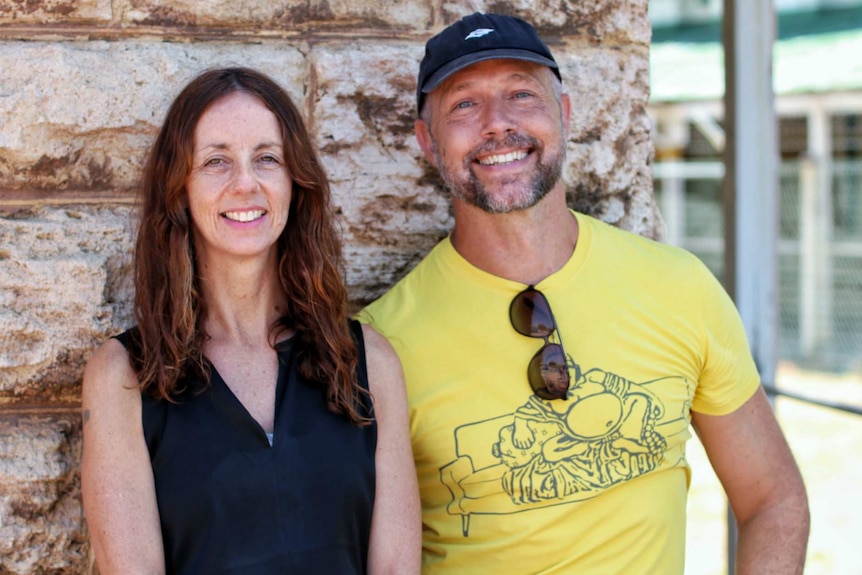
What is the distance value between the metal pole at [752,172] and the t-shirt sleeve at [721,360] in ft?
2.81

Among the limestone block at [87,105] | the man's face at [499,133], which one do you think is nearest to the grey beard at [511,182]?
the man's face at [499,133]

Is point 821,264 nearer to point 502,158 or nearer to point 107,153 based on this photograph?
point 502,158

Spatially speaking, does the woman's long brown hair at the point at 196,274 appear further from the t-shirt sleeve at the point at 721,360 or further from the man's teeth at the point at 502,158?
the t-shirt sleeve at the point at 721,360

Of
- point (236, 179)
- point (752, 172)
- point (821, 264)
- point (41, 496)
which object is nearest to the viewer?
point (236, 179)

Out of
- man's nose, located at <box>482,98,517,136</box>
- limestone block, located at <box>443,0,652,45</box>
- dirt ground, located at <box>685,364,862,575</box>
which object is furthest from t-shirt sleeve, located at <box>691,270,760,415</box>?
dirt ground, located at <box>685,364,862,575</box>

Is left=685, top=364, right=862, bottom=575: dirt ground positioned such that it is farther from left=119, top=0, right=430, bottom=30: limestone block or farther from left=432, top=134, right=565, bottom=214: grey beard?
left=119, top=0, right=430, bottom=30: limestone block

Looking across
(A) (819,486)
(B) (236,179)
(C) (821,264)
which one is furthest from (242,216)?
(C) (821,264)

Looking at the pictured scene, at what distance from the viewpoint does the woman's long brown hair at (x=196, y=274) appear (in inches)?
77.7

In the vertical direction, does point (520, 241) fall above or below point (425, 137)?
below

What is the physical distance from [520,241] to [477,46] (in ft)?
1.42

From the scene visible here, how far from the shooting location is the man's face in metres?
2.29

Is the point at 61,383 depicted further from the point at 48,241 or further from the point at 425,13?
the point at 425,13

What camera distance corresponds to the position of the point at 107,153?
7.47 ft

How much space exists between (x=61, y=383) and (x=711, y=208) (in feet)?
33.5
